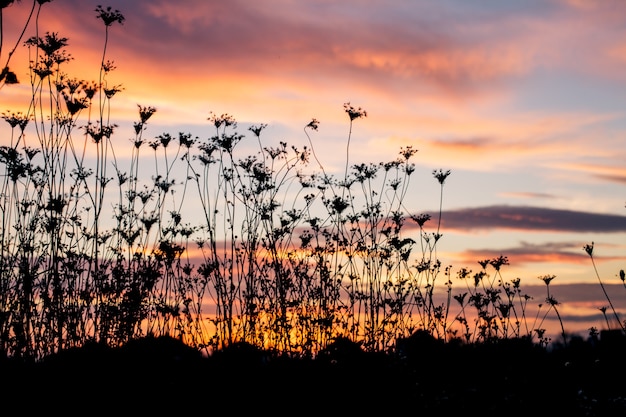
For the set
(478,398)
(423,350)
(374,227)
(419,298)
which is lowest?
(478,398)

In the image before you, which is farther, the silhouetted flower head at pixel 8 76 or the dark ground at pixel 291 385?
the silhouetted flower head at pixel 8 76

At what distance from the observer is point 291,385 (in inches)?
311

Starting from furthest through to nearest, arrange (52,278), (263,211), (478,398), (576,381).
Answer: (263,211)
(52,278)
(576,381)
(478,398)

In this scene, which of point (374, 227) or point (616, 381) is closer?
point (616, 381)

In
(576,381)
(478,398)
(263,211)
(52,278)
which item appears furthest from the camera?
(263,211)

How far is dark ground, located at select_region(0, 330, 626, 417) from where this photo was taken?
727 cm

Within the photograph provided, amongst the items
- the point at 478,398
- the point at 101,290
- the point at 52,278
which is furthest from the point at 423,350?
the point at 52,278

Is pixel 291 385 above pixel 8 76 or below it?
below

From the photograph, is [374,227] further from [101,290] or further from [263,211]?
[101,290]

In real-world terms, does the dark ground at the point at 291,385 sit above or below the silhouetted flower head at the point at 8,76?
below

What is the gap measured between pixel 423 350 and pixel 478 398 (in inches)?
145

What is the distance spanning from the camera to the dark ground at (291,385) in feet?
23.9

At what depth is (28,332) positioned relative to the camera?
9570 mm

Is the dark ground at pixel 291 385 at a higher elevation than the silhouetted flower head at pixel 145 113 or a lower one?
lower
